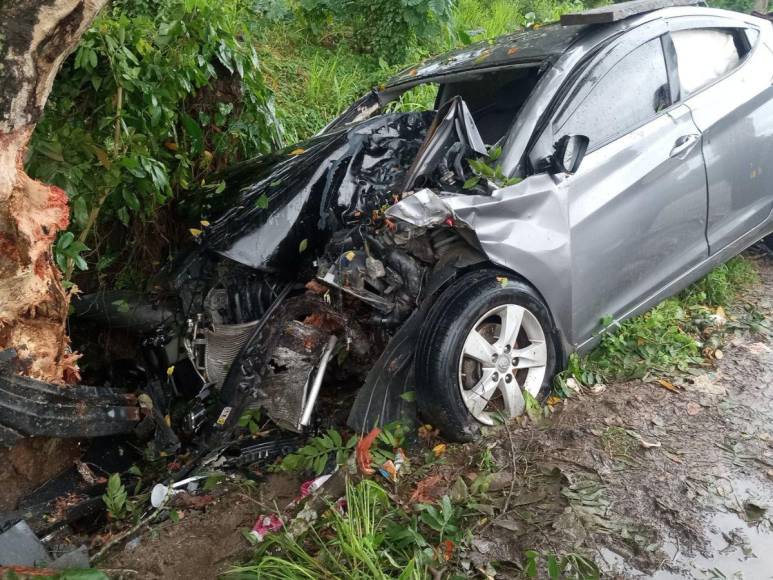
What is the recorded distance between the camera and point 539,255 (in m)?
2.87

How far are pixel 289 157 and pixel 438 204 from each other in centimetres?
109

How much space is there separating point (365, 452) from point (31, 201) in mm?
1554

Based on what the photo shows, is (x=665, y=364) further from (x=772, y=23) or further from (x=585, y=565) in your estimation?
(x=772, y=23)

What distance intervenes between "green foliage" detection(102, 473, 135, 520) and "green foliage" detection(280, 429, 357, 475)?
635 mm

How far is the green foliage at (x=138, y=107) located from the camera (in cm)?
310

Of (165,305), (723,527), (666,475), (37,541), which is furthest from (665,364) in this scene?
(37,541)

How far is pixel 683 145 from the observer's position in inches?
127

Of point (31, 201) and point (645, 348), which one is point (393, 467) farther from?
Result: point (31, 201)

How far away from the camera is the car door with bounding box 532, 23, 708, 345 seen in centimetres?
300

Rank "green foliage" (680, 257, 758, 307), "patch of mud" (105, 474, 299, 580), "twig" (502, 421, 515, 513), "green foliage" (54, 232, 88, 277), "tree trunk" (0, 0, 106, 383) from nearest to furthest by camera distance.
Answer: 1. "tree trunk" (0, 0, 106, 383)
2. "patch of mud" (105, 474, 299, 580)
3. "twig" (502, 421, 515, 513)
4. "green foliage" (54, 232, 88, 277)
5. "green foliage" (680, 257, 758, 307)

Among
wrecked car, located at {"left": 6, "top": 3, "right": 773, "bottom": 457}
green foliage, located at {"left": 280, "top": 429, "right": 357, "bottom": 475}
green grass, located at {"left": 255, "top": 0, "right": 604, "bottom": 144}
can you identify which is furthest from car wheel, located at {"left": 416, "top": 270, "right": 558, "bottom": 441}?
green grass, located at {"left": 255, "top": 0, "right": 604, "bottom": 144}

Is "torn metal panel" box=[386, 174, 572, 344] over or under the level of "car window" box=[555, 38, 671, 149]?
under

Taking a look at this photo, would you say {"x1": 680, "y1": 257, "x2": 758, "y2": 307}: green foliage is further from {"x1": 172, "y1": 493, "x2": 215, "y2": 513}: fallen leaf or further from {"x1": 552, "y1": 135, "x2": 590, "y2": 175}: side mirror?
{"x1": 172, "y1": 493, "x2": 215, "y2": 513}: fallen leaf

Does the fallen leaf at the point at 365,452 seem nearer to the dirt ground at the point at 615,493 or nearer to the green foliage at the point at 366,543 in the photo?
the green foliage at the point at 366,543
